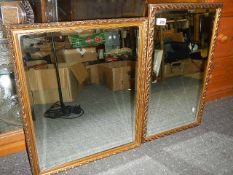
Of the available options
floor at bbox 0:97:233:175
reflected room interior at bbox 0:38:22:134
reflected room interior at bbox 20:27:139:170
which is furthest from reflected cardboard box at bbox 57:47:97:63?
floor at bbox 0:97:233:175

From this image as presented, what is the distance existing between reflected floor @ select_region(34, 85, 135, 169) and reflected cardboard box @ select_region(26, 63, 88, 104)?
0.08 metres

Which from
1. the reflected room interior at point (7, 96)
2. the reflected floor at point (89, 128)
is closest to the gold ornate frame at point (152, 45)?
the reflected floor at point (89, 128)

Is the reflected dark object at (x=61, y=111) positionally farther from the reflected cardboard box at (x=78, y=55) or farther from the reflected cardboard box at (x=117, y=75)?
the reflected cardboard box at (x=117, y=75)

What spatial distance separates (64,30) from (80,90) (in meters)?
0.89

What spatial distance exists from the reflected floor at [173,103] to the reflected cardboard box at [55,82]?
0.55 meters

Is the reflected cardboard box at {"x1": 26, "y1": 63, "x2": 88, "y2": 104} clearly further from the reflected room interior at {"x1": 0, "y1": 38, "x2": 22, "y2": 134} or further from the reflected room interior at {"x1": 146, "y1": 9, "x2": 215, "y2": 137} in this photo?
the reflected room interior at {"x1": 146, "y1": 9, "x2": 215, "y2": 137}

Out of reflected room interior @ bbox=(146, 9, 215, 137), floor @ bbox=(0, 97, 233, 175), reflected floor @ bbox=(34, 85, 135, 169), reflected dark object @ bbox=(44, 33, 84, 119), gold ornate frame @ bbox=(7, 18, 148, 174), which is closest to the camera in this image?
gold ornate frame @ bbox=(7, 18, 148, 174)

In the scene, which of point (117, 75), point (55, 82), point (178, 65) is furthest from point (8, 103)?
point (178, 65)

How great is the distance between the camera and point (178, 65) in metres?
1.85

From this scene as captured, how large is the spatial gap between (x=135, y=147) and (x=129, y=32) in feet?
2.29

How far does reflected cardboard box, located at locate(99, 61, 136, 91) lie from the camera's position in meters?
1.79

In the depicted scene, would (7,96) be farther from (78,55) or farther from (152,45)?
(152,45)

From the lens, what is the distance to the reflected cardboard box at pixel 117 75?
1788mm

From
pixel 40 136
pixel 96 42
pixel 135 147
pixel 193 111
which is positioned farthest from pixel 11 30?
pixel 193 111
